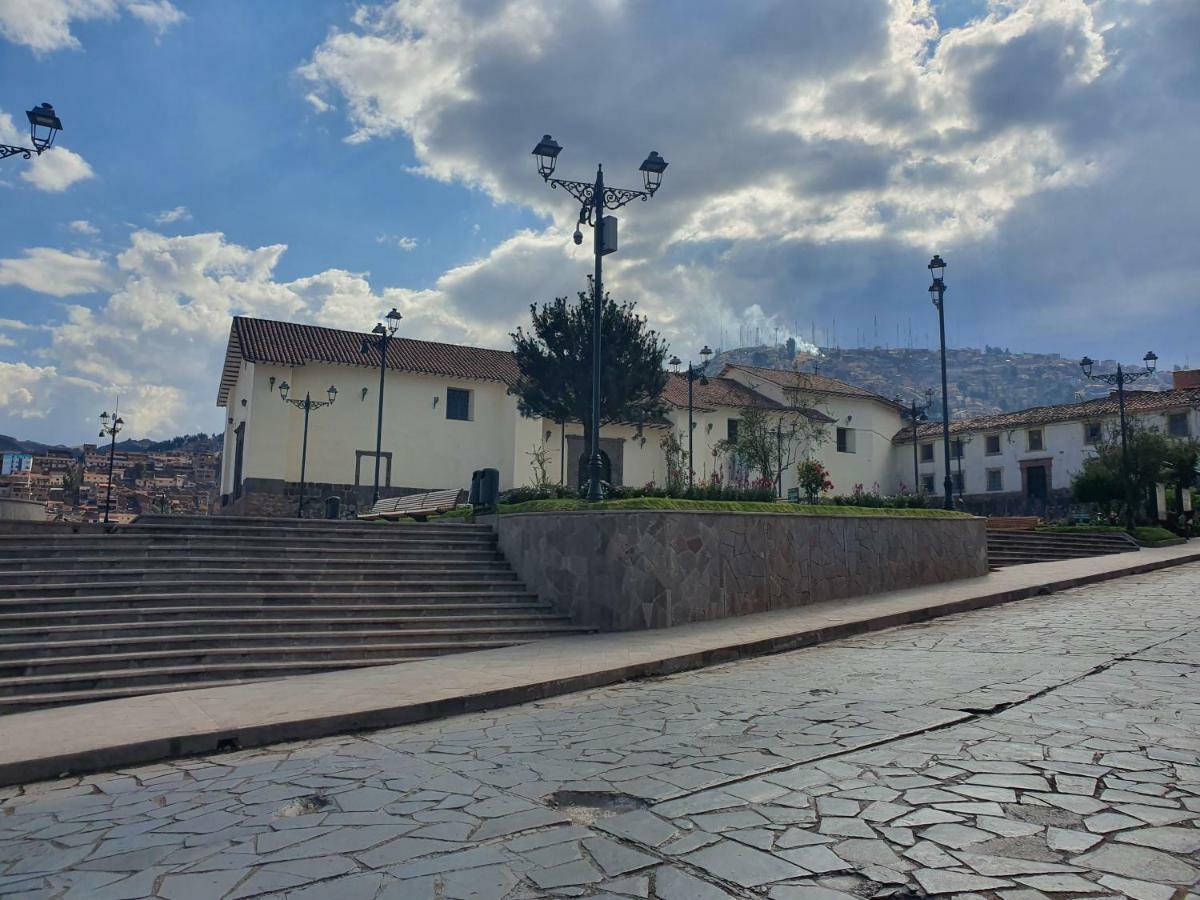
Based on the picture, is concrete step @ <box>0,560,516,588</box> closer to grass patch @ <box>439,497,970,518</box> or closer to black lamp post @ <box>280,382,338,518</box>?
grass patch @ <box>439,497,970,518</box>

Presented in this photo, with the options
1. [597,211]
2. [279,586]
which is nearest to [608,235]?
[597,211]

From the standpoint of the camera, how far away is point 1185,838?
11.0ft

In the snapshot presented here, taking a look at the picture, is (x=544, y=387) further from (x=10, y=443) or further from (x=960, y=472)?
(x=10, y=443)

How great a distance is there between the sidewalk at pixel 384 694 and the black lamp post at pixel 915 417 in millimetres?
22098

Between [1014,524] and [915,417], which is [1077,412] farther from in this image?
[1014,524]

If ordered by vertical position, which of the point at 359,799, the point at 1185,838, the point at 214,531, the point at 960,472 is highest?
the point at 960,472

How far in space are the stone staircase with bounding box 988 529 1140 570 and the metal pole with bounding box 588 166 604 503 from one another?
1181 cm

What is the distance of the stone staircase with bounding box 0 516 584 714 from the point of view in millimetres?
8211

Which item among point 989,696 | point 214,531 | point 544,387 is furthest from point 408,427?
point 989,696

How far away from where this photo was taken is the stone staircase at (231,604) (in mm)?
8211

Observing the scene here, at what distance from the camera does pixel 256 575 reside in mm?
10969

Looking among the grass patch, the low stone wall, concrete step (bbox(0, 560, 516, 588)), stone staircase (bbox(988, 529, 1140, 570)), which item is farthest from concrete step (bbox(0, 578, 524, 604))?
stone staircase (bbox(988, 529, 1140, 570))

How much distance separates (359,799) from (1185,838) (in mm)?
3943

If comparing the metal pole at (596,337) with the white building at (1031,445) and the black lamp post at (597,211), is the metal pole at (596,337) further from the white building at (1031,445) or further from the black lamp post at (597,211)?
the white building at (1031,445)
